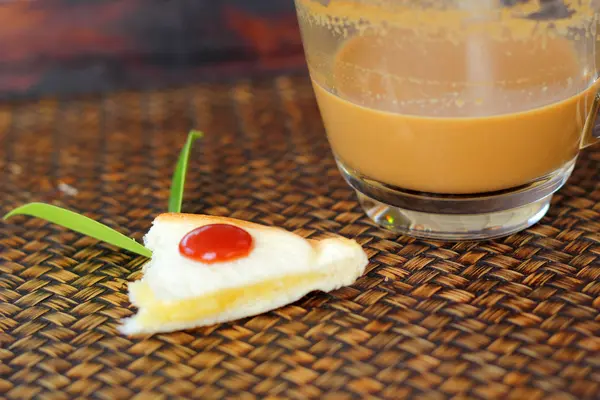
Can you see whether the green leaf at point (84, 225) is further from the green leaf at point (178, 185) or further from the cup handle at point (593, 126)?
the cup handle at point (593, 126)

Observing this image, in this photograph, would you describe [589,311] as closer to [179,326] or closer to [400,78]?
[400,78]

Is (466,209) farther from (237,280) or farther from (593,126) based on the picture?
(237,280)

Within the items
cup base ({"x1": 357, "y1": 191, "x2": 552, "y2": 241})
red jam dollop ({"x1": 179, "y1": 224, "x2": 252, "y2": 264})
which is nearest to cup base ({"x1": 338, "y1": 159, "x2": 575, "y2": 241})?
cup base ({"x1": 357, "y1": 191, "x2": 552, "y2": 241})

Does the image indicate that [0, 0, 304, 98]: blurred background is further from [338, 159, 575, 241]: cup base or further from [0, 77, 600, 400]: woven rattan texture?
[338, 159, 575, 241]: cup base

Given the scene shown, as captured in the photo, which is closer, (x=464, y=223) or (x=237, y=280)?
(x=237, y=280)

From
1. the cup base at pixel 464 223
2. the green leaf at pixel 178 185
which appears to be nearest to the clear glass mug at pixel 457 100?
the cup base at pixel 464 223

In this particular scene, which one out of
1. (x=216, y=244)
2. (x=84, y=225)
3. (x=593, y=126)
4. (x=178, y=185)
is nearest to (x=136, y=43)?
(x=178, y=185)

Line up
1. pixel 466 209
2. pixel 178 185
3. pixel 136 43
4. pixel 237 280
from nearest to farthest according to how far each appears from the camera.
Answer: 1. pixel 237 280
2. pixel 466 209
3. pixel 178 185
4. pixel 136 43
